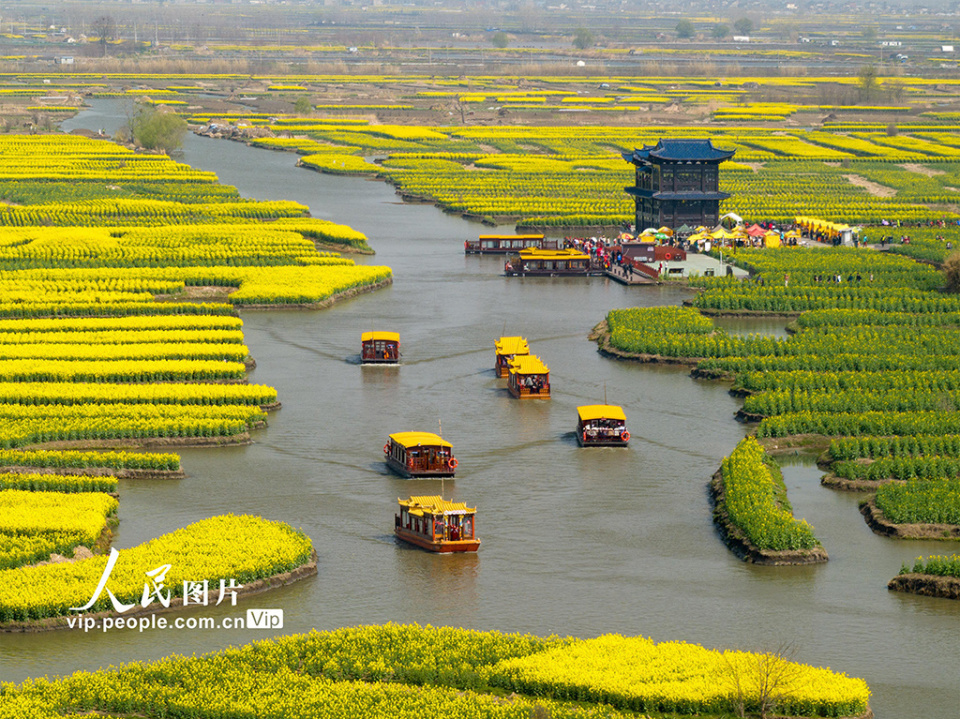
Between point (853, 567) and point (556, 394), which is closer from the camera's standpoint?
point (853, 567)

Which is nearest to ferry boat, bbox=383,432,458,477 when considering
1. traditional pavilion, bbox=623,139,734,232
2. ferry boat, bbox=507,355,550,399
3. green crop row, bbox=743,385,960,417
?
ferry boat, bbox=507,355,550,399

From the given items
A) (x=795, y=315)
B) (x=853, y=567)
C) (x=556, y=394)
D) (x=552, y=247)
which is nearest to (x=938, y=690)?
(x=853, y=567)

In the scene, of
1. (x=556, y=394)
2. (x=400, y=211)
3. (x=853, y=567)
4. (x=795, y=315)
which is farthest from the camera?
(x=400, y=211)

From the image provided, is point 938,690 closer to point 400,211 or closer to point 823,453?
point 823,453

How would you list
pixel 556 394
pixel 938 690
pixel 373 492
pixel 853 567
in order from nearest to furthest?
1. pixel 938 690
2. pixel 853 567
3. pixel 373 492
4. pixel 556 394

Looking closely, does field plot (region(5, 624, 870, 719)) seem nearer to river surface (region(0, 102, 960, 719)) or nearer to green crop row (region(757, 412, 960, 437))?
river surface (region(0, 102, 960, 719))

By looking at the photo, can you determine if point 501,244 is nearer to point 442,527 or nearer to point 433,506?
point 433,506

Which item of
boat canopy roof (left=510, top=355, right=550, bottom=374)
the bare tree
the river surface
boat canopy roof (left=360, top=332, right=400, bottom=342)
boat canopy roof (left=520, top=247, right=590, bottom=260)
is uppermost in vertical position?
boat canopy roof (left=520, top=247, right=590, bottom=260)
